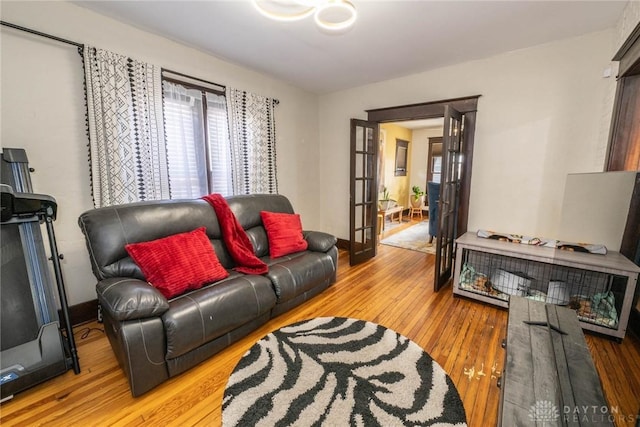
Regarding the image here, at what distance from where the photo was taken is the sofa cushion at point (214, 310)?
1.59 m

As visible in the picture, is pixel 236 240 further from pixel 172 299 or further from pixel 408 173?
pixel 408 173

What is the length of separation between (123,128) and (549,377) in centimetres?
321

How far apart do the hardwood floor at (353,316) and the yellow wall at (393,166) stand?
3.98m

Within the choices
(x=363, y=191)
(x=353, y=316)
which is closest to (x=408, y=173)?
(x=363, y=191)

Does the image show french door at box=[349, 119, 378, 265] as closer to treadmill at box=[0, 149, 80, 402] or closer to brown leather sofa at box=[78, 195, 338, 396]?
brown leather sofa at box=[78, 195, 338, 396]

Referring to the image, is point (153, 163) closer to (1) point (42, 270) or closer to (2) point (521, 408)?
(1) point (42, 270)

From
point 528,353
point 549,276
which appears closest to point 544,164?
point 549,276

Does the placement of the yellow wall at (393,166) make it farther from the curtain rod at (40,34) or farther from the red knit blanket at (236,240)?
the curtain rod at (40,34)

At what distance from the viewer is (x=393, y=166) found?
657 cm

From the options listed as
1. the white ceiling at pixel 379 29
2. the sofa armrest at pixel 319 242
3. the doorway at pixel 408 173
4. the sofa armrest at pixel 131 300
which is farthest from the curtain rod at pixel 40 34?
the doorway at pixel 408 173

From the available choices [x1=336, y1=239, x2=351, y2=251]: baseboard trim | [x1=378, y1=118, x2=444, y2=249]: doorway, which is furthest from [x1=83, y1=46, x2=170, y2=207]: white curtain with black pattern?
[x1=378, y1=118, x2=444, y2=249]: doorway

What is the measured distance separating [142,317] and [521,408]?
1.83 m

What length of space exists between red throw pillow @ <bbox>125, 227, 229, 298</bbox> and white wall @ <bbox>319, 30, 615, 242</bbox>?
2.87 m

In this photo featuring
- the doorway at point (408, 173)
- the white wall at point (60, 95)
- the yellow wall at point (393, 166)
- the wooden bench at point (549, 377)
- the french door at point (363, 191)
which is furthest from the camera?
the yellow wall at point (393, 166)
